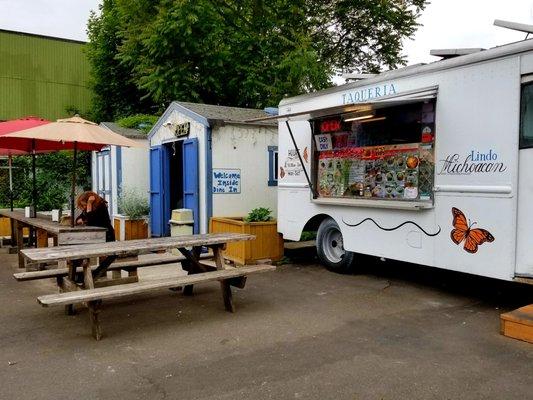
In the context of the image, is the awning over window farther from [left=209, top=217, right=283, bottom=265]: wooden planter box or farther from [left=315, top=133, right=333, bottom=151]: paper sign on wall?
[left=209, top=217, right=283, bottom=265]: wooden planter box

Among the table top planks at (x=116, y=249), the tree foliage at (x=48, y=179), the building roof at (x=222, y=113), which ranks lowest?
the table top planks at (x=116, y=249)

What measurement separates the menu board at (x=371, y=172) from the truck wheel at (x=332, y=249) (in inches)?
21.5

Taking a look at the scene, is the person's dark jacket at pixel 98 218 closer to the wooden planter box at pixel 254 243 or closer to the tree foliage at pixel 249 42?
the wooden planter box at pixel 254 243

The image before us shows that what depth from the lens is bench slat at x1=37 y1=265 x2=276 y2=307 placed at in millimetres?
4375

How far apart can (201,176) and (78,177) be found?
7668mm

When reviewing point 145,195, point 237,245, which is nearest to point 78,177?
point 145,195

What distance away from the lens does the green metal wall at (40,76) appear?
23750mm

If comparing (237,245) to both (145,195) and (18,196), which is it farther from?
(18,196)

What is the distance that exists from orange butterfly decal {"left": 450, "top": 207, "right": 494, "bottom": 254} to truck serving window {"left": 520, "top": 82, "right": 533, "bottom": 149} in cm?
103

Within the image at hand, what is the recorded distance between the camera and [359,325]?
5188 mm

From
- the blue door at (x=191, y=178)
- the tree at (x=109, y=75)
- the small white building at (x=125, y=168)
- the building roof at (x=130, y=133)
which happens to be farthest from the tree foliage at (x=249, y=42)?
the blue door at (x=191, y=178)

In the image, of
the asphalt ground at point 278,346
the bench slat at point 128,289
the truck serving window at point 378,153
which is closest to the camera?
the asphalt ground at point 278,346

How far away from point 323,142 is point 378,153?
45.9 inches

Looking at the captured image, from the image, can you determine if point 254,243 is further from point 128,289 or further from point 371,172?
point 128,289
